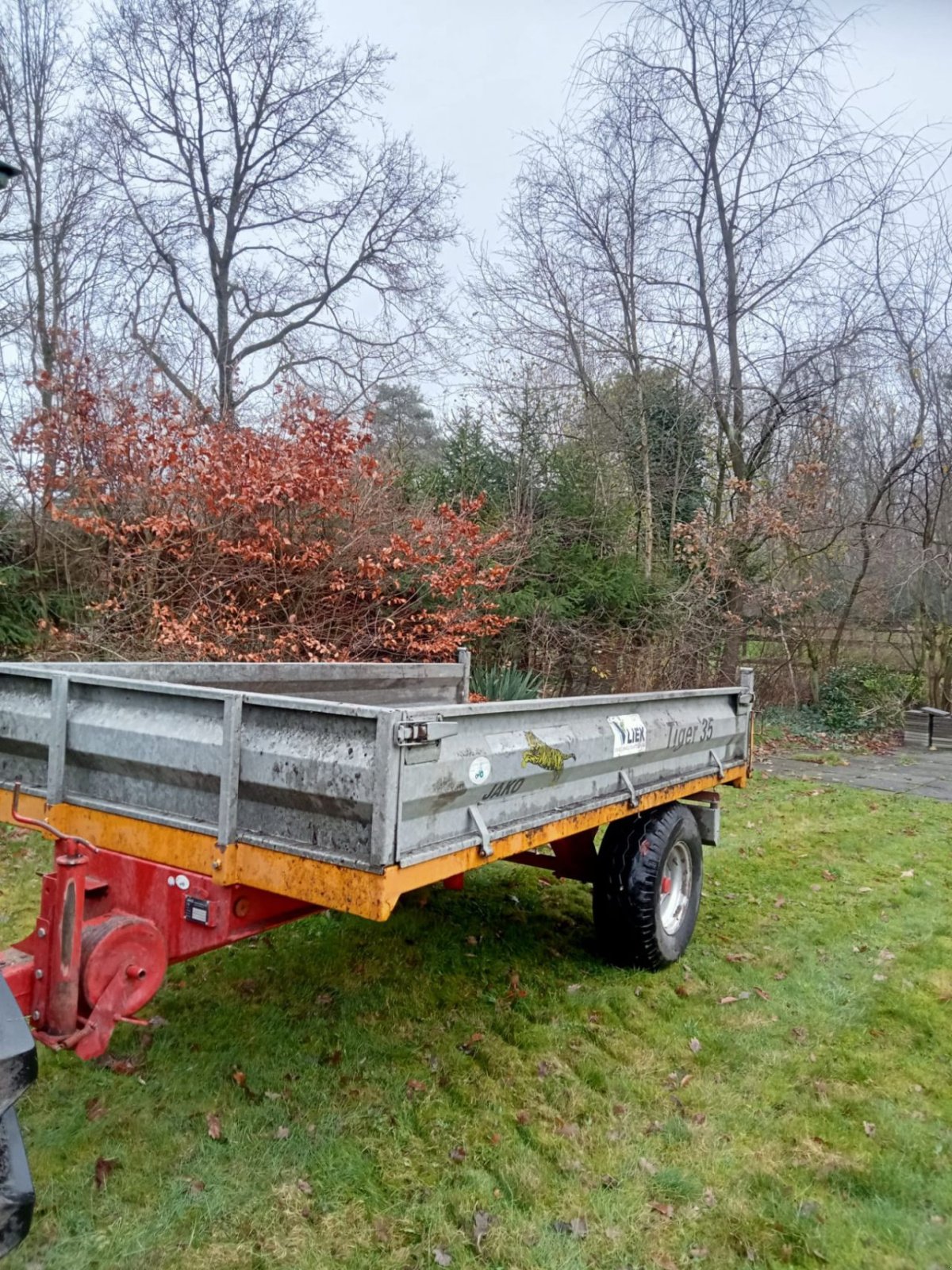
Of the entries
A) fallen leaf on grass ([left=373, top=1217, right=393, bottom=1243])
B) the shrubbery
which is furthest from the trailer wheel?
the shrubbery

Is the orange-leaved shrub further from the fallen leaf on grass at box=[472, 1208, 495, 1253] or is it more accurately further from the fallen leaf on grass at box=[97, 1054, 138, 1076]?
the fallen leaf on grass at box=[472, 1208, 495, 1253]

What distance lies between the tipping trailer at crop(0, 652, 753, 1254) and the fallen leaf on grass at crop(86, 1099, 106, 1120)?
2.47ft

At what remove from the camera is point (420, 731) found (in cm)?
231

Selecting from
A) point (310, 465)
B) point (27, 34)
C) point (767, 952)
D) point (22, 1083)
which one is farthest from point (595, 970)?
point (27, 34)

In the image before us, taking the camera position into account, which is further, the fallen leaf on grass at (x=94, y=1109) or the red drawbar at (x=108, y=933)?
the fallen leaf on grass at (x=94, y=1109)

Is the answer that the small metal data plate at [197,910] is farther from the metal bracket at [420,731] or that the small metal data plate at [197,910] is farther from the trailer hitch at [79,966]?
the metal bracket at [420,731]

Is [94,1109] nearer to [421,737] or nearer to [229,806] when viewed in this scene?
[229,806]

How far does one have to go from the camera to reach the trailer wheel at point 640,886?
393cm

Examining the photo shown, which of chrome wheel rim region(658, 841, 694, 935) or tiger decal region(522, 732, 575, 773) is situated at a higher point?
tiger decal region(522, 732, 575, 773)

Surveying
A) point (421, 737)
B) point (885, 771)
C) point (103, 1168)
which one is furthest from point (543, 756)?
point (885, 771)

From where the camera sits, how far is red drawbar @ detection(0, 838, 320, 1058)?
7.04 ft

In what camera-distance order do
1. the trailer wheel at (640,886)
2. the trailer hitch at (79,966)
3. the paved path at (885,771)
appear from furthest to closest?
the paved path at (885,771) → the trailer wheel at (640,886) → the trailer hitch at (79,966)

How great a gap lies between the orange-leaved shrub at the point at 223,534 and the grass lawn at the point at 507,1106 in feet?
11.6

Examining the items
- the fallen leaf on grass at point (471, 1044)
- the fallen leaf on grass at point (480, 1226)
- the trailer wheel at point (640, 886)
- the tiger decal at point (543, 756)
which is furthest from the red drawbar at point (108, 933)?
the trailer wheel at point (640, 886)
